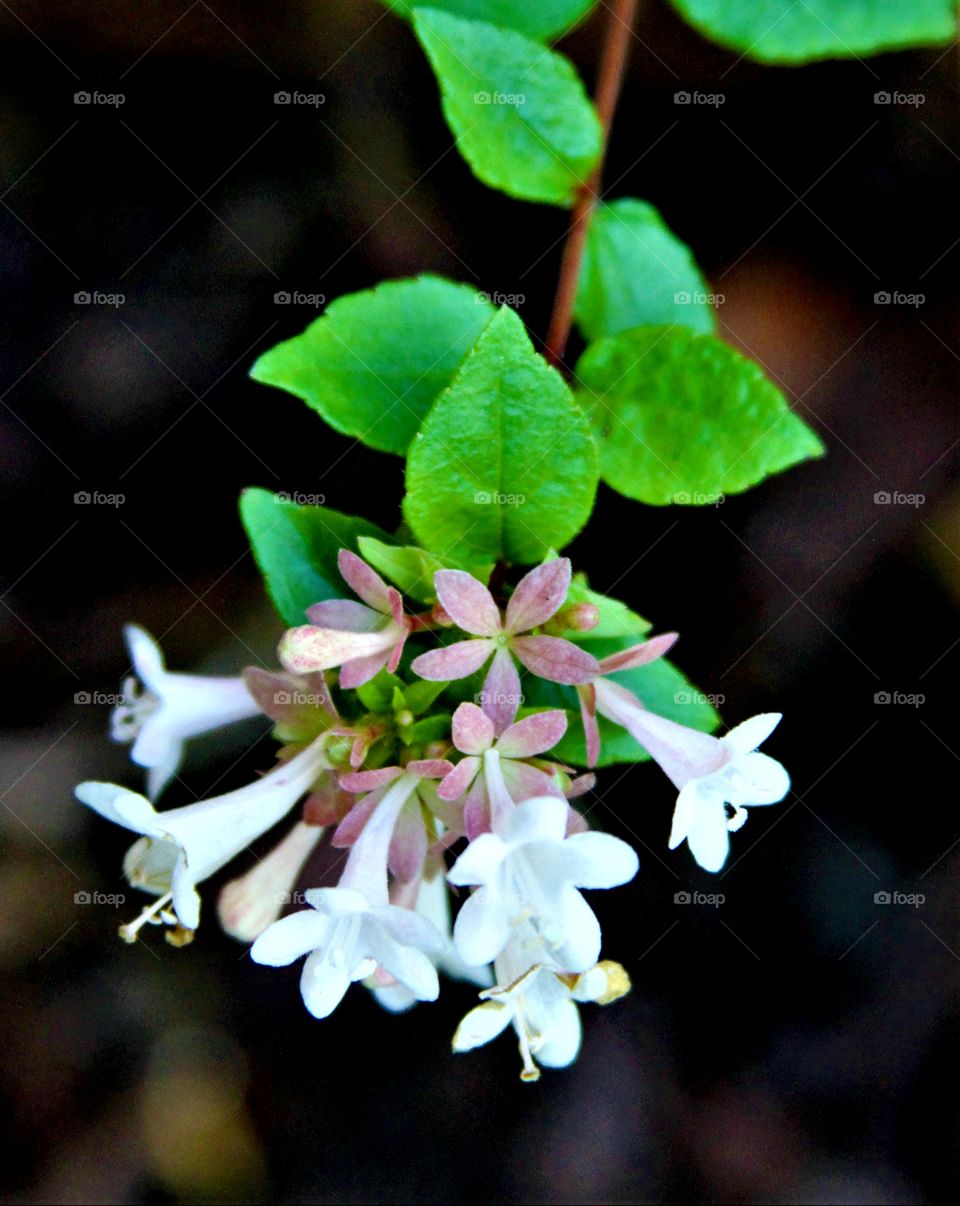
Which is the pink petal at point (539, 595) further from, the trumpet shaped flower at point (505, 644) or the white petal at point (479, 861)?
the white petal at point (479, 861)

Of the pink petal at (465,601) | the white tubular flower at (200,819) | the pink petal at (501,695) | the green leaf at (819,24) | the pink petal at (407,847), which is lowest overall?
the white tubular flower at (200,819)

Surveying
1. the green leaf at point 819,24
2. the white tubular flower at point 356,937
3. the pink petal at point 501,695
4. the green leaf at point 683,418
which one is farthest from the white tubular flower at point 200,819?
the green leaf at point 819,24

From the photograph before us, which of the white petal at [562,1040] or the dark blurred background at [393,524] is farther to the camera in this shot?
the dark blurred background at [393,524]

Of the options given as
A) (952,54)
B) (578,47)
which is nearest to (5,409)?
(578,47)

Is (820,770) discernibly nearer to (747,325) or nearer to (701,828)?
(747,325)

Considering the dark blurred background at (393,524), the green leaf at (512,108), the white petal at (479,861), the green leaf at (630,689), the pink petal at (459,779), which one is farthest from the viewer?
the dark blurred background at (393,524)
